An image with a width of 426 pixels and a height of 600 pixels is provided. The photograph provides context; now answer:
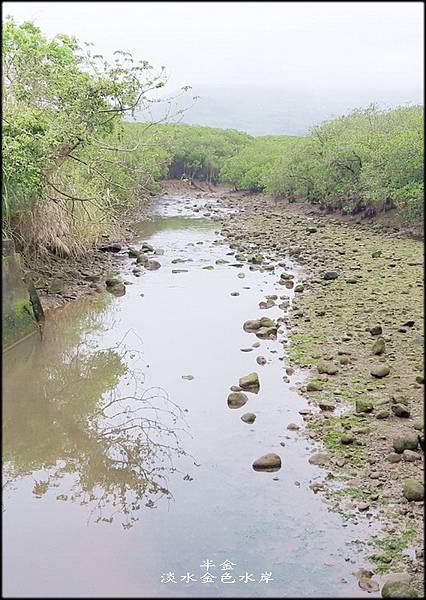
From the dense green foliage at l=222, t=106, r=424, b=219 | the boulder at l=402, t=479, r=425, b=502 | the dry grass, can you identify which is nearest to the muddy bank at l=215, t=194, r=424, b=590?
the boulder at l=402, t=479, r=425, b=502

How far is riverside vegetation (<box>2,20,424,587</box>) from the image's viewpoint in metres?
7.90

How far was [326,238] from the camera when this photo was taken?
26.5m

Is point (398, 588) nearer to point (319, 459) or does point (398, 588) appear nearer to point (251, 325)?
point (319, 459)

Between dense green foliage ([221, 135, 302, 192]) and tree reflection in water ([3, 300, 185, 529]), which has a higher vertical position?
dense green foliage ([221, 135, 302, 192])

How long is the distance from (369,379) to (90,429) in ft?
14.5

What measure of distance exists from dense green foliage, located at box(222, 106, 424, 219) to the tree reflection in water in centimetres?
1460

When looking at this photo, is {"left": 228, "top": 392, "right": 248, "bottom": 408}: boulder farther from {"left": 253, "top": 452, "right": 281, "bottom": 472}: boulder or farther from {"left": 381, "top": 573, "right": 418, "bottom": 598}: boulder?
{"left": 381, "top": 573, "right": 418, "bottom": 598}: boulder

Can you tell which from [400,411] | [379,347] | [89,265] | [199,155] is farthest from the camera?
[199,155]

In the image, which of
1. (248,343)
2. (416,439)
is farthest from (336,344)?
(416,439)

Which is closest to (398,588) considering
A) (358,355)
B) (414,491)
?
(414,491)

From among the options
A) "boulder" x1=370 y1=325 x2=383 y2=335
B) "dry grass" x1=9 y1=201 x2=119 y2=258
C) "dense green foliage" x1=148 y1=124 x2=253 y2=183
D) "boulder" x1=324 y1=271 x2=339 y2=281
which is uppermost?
"dense green foliage" x1=148 y1=124 x2=253 y2=183

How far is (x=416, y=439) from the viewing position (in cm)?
787

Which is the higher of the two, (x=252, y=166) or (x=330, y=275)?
(x=252, y=166)

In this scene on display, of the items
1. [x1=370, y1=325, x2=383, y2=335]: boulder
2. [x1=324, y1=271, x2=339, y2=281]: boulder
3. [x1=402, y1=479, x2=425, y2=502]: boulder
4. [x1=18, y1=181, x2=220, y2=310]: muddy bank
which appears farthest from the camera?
[x1=324, y1=271, x2=339, y2=281]: boulder
